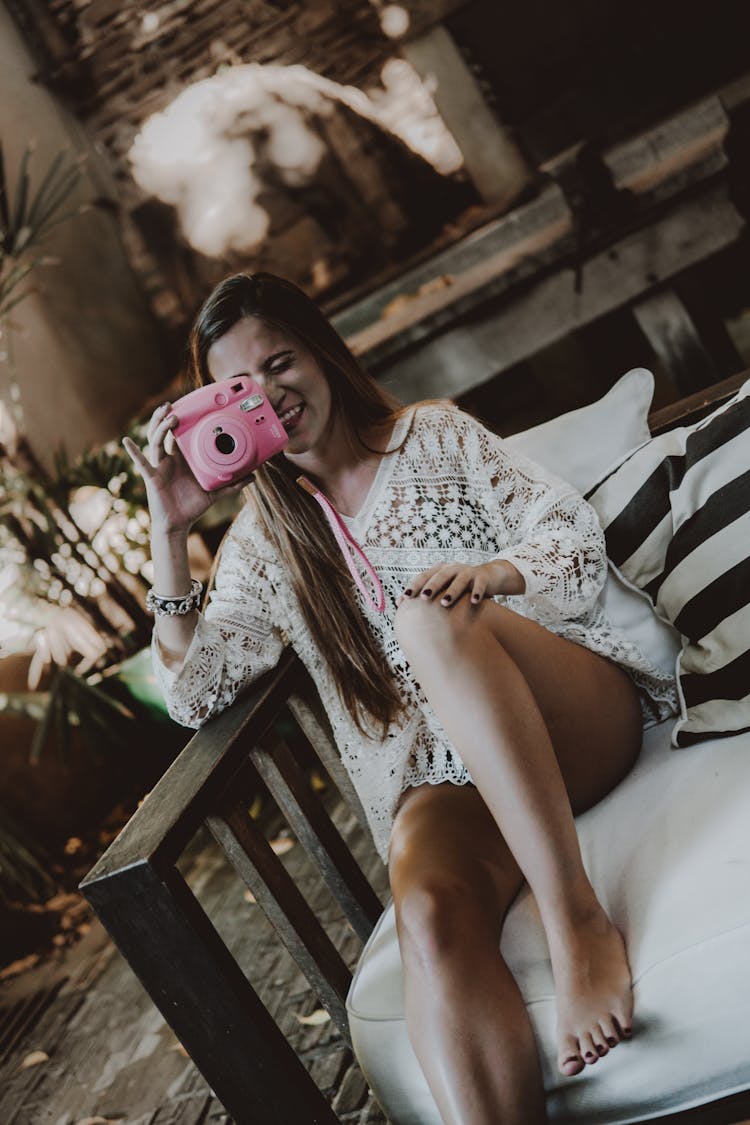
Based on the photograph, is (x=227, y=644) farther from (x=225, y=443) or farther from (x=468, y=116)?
(x=468, y=116)

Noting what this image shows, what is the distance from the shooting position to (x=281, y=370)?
4.71ft

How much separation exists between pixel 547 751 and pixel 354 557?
48 centimetres

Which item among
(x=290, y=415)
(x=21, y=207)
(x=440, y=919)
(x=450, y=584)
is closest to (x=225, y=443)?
(x=290, y=415)

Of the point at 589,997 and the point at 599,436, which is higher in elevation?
the point at 599,436

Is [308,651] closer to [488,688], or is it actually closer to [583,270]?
[488,688]

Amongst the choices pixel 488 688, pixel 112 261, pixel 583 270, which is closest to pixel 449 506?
pixel 488 688

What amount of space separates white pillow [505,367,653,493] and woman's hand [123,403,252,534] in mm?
518

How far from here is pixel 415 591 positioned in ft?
3.89

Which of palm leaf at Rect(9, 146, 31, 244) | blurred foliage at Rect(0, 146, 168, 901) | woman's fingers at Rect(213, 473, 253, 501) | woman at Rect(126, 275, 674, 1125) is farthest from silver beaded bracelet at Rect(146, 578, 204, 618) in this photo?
palm leaf at Rect(9, 146, 31, 244)

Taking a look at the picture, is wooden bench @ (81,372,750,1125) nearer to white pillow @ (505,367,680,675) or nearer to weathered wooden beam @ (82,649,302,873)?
weathered wooden beam @ (82,649,302,873)

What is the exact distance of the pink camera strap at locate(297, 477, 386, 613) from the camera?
56.9 inches

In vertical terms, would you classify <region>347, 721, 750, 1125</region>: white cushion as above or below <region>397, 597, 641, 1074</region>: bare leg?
below

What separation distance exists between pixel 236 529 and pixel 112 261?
14.3 ft

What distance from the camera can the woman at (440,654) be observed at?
1.00m
